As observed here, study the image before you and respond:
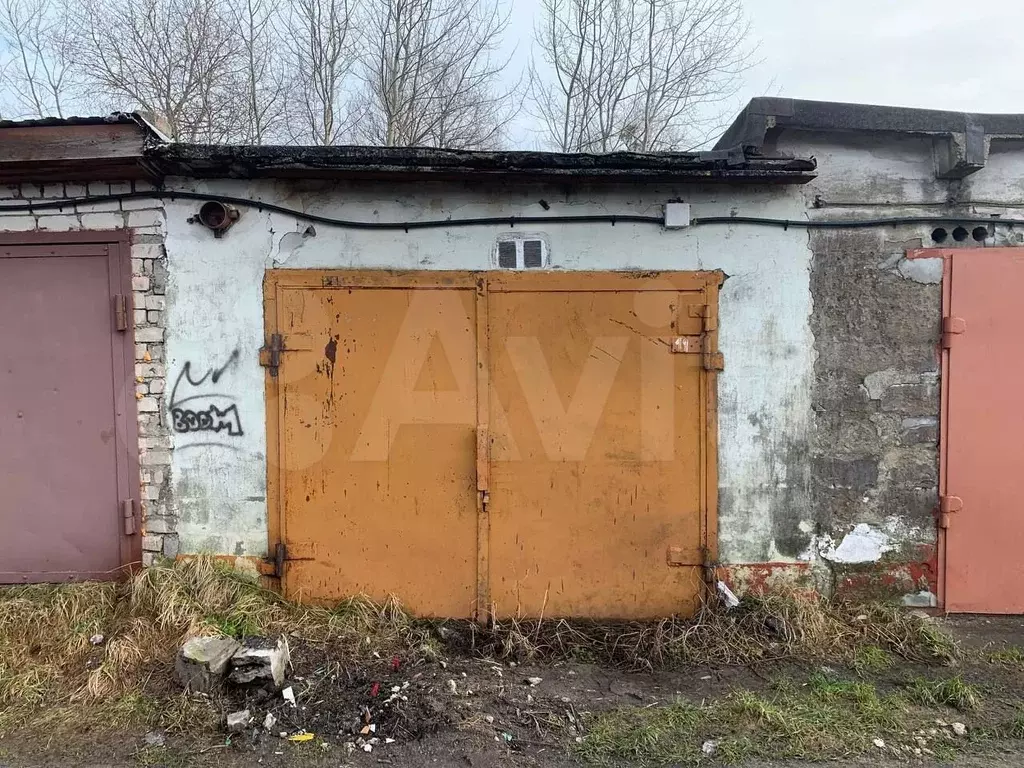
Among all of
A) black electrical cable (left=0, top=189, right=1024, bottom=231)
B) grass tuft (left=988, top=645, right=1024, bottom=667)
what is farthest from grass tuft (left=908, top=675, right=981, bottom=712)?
black electrical cable (left=0, top=189, right=1024, bottom=231)

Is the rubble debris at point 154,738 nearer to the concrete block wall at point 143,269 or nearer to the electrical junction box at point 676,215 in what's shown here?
the concrete block wall at point 143,269

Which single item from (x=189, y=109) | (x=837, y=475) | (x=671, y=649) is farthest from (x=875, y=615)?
(x=189, y=109)

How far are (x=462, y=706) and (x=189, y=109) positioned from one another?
9.94m

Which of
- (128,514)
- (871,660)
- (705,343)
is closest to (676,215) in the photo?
(705,343)

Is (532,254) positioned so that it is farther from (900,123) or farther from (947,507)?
(947,507)

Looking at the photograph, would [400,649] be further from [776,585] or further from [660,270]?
[660,270]

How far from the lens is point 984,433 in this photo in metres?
3.97

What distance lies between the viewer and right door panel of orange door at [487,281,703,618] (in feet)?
12.9

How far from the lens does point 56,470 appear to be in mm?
3939

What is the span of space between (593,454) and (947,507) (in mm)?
2327

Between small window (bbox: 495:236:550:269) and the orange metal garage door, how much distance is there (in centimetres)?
8

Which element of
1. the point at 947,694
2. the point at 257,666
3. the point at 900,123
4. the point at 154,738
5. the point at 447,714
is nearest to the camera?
the point at 154,738

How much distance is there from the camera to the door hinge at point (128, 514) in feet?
12.8

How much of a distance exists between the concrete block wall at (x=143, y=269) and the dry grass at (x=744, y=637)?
→ 2.38 m
